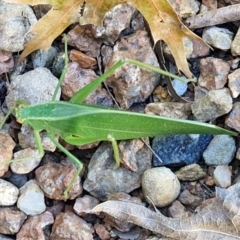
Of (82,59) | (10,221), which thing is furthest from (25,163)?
(82,59)

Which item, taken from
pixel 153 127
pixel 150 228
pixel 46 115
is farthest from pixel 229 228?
pixel 46 115

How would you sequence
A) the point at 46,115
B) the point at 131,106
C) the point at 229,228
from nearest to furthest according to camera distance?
the point at 229,228
the point at 46,115
the point at 131,106

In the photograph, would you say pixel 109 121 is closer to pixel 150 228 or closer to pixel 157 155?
pixel 157 155

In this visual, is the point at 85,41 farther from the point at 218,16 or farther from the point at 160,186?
the point at 160,186

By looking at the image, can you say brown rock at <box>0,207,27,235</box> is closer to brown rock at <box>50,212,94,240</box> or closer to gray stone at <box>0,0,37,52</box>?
brown rock at <box>50,212,94,240</box>

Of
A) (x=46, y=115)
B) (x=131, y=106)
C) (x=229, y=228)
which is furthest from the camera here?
(x=131, y=106)

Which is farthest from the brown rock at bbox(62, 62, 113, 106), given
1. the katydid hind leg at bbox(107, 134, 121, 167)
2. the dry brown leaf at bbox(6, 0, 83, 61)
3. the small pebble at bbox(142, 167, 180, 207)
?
the small pebble at bbox(142, 167, 180, 207)
